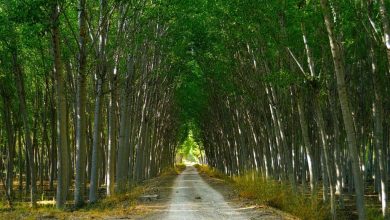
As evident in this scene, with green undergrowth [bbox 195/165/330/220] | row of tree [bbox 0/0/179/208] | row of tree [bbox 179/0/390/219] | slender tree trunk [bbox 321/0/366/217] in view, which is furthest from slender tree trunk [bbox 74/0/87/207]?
slender tree trunk [bbox 321/0/366/217]

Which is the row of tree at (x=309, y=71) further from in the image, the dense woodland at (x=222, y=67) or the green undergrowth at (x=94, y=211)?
the green undergrowth at (x=94, y=211)

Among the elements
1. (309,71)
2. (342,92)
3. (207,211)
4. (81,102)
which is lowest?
(207,211)

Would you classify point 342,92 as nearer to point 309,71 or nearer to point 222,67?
point 309,71

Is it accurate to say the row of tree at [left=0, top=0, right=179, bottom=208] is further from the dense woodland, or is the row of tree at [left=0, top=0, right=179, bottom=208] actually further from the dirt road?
the dirt road

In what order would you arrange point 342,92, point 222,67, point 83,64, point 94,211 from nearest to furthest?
point 342,92
point 94,211
point 83,64
point 222,67

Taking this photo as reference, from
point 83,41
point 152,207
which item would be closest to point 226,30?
point 83,41

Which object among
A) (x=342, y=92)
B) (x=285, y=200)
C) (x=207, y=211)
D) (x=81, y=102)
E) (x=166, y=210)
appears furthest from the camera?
(x=285, y=200)

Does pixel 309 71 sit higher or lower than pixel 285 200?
higher

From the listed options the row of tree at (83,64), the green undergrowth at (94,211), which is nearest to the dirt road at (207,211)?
the green undergrowth at (94,211)

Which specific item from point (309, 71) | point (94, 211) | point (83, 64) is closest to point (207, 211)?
point (94, 211)

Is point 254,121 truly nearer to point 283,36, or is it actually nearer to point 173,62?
point 173,62

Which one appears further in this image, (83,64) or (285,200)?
(285,200)

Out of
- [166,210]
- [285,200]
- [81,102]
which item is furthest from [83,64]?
[285,200]

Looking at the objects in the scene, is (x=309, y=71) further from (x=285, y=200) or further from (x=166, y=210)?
(x=166, y=210)
